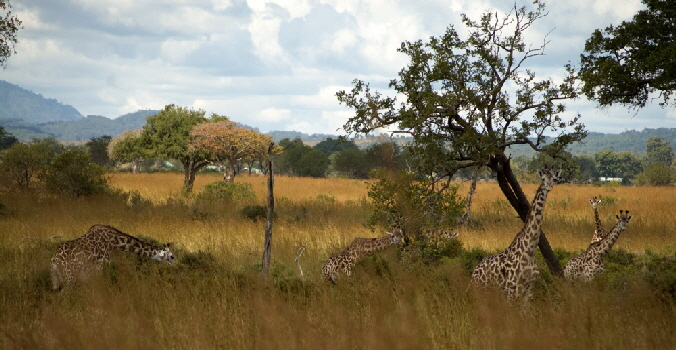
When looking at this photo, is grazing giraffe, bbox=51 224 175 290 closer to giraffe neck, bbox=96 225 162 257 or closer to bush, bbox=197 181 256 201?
giraffe neck, bbox=96 225 162 257

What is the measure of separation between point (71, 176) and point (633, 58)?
2065 cm

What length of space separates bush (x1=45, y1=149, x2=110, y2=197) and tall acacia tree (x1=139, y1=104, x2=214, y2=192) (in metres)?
8.32

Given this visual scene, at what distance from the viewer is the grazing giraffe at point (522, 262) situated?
724 cm

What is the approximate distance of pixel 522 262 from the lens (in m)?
7.29

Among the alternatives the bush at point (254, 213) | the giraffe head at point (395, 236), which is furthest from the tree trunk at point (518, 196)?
the bush at point (254, 213)

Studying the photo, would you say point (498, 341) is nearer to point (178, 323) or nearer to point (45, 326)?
point (178, 323)

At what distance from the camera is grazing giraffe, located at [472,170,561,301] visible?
724 centimetres

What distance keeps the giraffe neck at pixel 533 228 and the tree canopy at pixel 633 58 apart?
5912 millimetres

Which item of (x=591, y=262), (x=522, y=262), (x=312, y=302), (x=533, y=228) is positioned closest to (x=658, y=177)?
(x=591, y=262)

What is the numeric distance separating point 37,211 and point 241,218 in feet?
23.0

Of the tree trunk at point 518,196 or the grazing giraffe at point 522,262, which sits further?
the tree trunk at point 518,196

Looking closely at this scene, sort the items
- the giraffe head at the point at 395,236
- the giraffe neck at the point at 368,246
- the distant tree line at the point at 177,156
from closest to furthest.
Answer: the giraffe neck at the point at 368,246 → the giraffe head at the point at 395,236 → the distant tree line at the point at 177,156

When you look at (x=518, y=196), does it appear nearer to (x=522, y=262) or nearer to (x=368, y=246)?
(x=368, y=246)

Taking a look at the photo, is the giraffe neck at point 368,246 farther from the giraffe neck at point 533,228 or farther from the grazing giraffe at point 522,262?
the giraffe neck at point 533,228
